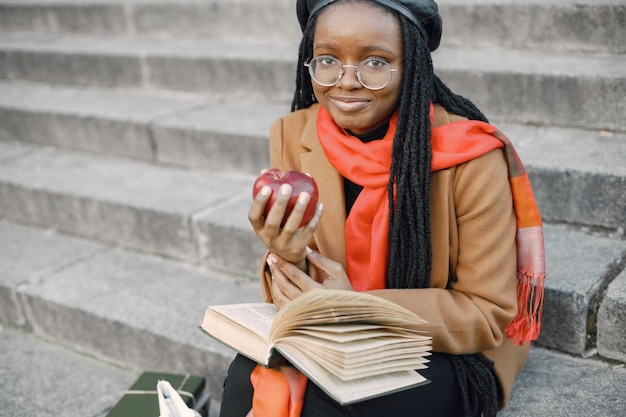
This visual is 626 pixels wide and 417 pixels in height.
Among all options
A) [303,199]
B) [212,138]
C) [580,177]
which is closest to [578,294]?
[580,177]

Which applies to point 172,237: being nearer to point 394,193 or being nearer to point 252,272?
point 252,272

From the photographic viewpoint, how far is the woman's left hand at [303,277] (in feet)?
5.51

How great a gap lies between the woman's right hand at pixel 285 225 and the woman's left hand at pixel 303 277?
0.05 m

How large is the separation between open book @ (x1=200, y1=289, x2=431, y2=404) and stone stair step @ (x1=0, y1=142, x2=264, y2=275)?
4.03 feet

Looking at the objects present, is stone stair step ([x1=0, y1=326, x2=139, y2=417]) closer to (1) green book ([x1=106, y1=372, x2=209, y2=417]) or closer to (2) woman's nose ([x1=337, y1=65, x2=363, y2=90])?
(1) green book ([x1=106, y1=372, x2=209, y2=417])

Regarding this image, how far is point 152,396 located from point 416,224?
1.10m

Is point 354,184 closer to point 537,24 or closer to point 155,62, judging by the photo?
point 537,24

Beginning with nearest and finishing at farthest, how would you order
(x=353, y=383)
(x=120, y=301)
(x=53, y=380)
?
1. (x=353, y=383)
2. (x=53, y=380)
3. (x=120, y=301)

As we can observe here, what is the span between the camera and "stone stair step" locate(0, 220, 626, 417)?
6.68 feet

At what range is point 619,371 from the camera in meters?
2.04

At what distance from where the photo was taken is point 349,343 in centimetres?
145

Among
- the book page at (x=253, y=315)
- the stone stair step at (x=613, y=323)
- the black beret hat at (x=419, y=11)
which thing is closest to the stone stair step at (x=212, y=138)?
the stone stair step at (x=613, y=323)

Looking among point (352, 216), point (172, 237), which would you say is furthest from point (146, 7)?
point (352, 216)

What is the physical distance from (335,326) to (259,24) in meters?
2.83
